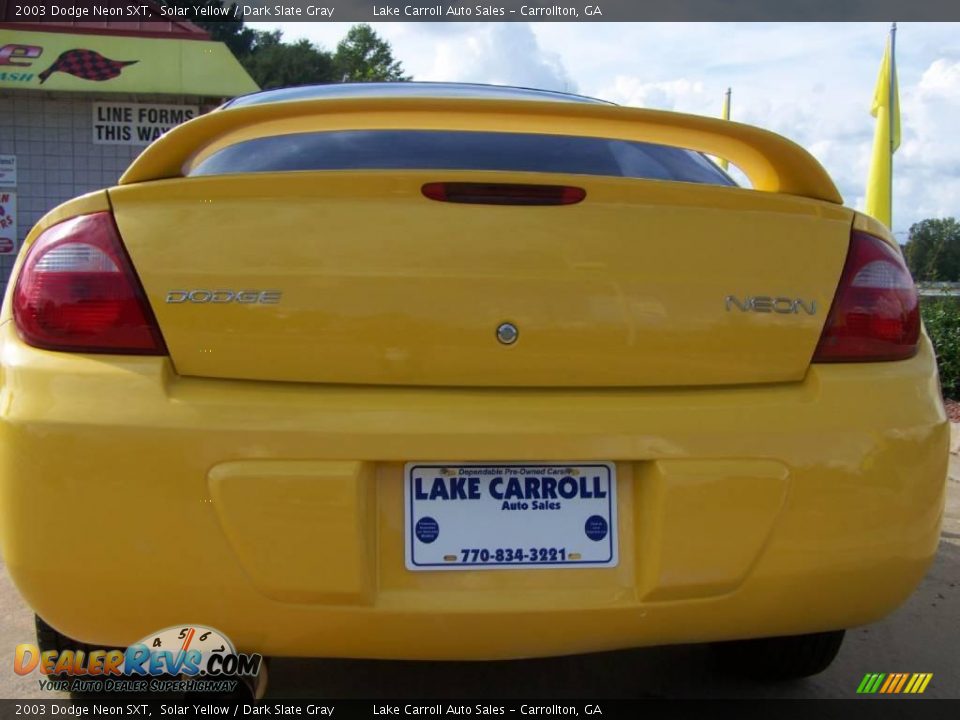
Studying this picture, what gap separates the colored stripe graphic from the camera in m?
2.32

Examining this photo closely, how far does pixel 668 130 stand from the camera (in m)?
1.85

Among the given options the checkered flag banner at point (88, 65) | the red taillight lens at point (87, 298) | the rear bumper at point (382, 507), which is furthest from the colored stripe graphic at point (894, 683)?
the checkered flag banner at point (88, 65)

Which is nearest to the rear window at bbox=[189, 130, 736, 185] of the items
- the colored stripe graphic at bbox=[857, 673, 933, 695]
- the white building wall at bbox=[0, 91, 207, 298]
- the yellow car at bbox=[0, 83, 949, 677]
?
the yellow car at bbox=[0, 83, 949, 677]

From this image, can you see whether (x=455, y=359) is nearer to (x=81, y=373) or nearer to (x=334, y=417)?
(x=334, y=417)

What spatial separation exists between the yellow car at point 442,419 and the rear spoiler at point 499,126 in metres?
0.01

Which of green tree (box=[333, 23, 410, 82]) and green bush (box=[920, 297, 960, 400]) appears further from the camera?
green tree (box=[333, 23, 410, 82])

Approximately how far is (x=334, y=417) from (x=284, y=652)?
1.46 ft

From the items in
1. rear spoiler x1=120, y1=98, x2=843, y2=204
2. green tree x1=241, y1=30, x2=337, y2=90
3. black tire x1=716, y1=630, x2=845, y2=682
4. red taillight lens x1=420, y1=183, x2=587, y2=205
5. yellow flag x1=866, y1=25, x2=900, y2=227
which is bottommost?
black tire x1=716, y1=630, x2=845, y2=682

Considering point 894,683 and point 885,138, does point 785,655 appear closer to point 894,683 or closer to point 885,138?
point 894,683

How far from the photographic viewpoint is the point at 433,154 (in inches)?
84.5

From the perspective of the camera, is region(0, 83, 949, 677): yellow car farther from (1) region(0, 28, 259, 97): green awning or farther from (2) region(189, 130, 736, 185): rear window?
(1) region(0, 28, 259, 97): green awning

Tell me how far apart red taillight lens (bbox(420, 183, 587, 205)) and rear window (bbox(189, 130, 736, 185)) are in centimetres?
38

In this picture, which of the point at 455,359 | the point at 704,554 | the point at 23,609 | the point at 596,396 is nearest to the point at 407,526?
the point at 455,359

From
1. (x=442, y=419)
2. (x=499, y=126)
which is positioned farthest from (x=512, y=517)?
(x=499, y=126)
